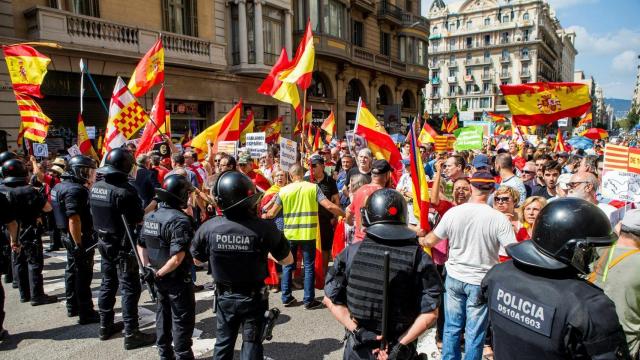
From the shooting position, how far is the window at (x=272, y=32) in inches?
784

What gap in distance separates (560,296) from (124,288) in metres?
4.12

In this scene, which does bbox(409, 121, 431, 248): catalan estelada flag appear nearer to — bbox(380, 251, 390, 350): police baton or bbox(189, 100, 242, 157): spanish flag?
bbox(380, 251, 390, 350): police baton

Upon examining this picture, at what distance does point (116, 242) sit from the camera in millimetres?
4531

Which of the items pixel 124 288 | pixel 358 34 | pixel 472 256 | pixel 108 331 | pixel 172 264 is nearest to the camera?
pixel 472 256

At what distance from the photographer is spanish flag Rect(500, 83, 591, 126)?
25.7 feet

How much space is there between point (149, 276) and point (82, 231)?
72.6 inches

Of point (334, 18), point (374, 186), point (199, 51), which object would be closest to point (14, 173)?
point (374, 186)

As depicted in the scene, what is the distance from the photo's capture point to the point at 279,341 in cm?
452

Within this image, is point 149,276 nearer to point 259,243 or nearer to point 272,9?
point 259,243

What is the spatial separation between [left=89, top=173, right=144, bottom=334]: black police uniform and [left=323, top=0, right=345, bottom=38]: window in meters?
21.7

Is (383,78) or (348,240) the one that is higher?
(383,78)

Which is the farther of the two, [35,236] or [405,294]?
[35,236]

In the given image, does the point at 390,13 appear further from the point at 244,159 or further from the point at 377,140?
the point at 244,159

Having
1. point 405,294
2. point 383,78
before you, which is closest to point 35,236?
point 405,294
